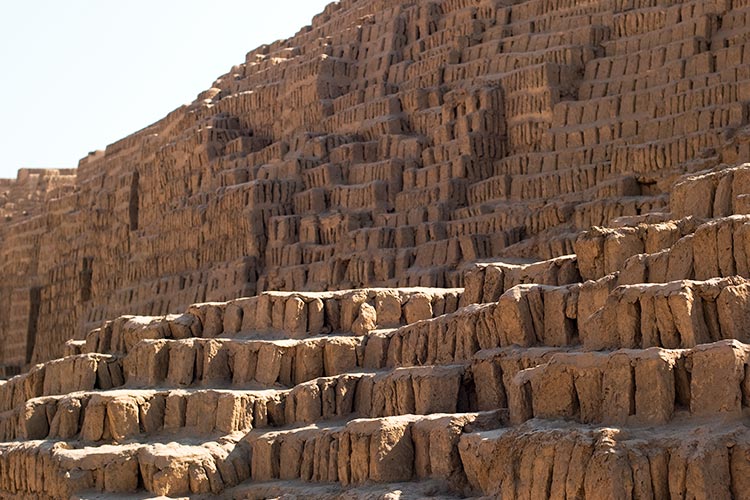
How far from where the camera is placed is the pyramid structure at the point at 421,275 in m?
10.1

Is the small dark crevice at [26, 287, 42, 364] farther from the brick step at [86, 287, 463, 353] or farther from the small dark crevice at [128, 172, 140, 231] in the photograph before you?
the brick step at [86, 287, 463, 353]

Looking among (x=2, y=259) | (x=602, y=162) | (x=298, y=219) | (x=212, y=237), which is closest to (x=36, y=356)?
(x=2, y=259)

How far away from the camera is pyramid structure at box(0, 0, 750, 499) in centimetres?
1012

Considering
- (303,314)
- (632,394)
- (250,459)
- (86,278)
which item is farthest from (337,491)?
(86,278)

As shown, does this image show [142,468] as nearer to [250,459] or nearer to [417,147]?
[250,459]

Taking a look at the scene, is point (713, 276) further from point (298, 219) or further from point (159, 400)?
point (298, 219)

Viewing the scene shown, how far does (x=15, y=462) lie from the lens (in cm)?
1620

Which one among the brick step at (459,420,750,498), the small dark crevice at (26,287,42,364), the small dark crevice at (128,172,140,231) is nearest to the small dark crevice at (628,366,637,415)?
the brick step at (459,420,750,498)

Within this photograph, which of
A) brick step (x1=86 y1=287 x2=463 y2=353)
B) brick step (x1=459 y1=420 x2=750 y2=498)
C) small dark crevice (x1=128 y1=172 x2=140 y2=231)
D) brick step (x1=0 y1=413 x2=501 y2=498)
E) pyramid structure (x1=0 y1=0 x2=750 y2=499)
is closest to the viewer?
brick step (x1=459 y1=420 x2=750 y2=498)

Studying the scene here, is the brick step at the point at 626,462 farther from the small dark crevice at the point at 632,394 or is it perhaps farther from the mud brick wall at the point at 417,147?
the mud brick wall at the point at 417,147

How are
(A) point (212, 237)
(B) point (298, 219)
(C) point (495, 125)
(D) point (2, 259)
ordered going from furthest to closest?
(D) point (2, 259) < (A) point (212, 237) < (B) point (298, 219) < (C) point (495, 125)

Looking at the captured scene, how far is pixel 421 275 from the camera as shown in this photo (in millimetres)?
21109

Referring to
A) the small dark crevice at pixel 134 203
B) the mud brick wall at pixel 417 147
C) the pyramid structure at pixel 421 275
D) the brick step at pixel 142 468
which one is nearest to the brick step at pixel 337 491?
the pyramid structure at pixel 421 275

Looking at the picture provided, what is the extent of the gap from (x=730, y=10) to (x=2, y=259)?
25939 millimetres
